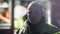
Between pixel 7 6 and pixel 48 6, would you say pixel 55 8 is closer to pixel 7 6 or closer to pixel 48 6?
pixel 48 6

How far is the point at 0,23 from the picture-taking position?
400cm

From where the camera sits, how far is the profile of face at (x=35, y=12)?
76.7 inches

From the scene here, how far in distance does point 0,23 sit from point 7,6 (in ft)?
1.17

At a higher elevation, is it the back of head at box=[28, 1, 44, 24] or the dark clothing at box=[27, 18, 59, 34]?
the back of head at box=[28, 1, 44, 24]

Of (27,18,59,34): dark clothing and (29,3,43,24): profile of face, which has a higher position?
(29,3,43,24): profile of face

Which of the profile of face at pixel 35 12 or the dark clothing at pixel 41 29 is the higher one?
the profile of face at pixel 35 12

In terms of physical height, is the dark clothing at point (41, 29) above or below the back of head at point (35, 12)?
below

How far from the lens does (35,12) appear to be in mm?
2006

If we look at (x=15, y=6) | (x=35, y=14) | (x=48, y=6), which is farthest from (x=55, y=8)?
(x=35, y=14)

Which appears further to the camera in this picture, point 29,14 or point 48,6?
point 48,6

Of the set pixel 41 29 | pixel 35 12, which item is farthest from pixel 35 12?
pixel 41 29

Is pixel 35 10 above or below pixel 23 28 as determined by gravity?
above

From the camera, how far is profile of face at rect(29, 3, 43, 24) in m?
1.95

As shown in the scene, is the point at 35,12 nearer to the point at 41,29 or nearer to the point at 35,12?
the point at 35,12
